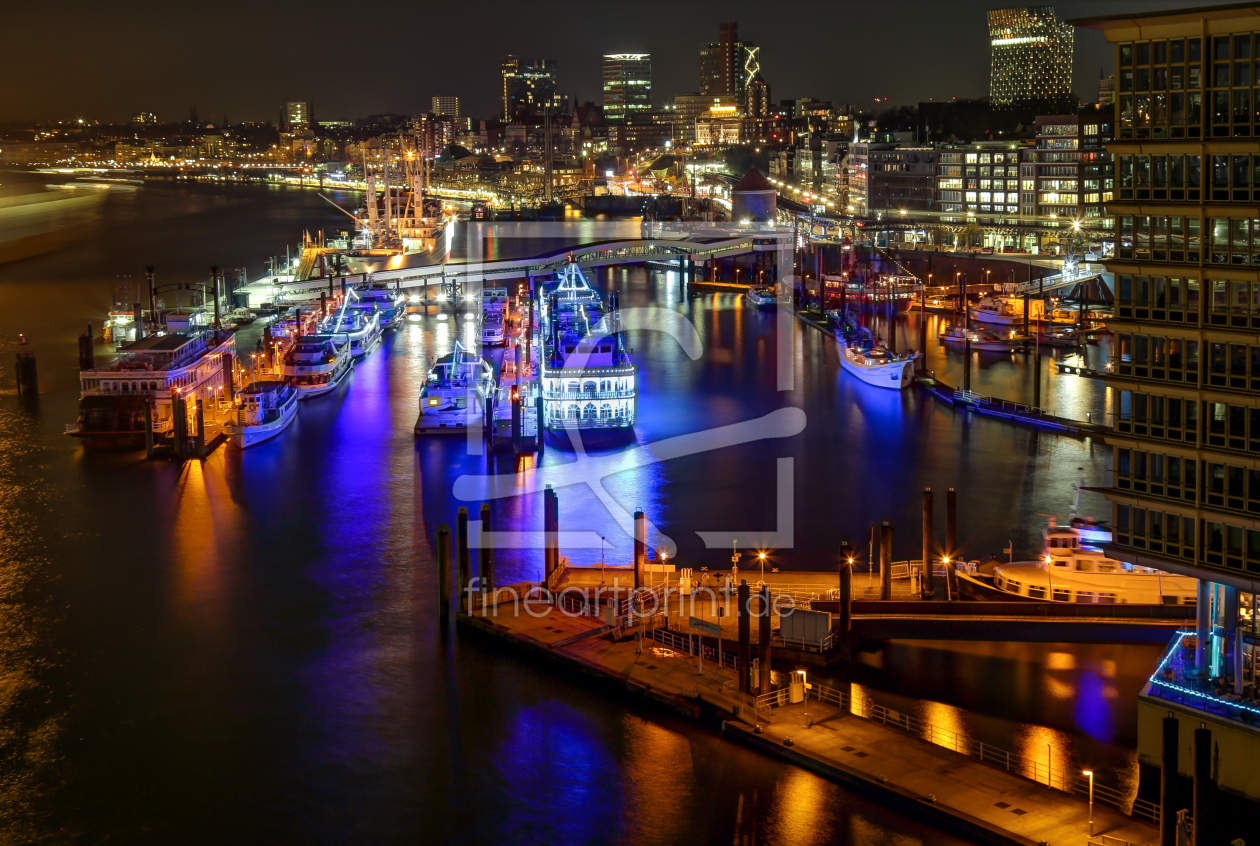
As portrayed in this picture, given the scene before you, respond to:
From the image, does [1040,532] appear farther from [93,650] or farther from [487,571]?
[93,650]

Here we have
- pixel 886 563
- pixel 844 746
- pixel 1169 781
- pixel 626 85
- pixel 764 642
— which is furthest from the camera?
pixel 626 85

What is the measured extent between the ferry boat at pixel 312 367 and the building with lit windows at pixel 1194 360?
15.0 meters

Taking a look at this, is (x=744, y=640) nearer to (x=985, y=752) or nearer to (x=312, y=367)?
(x=985, y=752)

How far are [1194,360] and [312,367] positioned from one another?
15643 millimetres

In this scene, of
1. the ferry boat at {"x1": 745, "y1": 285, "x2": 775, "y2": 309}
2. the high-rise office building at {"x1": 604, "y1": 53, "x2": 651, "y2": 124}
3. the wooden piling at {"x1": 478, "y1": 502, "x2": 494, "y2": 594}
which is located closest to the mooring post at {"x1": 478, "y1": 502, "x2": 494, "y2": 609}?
the wooden piling at {"x1": 478, "y1": 502, "x2": 494, "y2": 594}

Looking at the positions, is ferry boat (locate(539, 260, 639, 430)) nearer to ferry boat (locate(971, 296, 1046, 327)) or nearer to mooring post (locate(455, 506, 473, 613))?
mooring post (locate(455, 506, 473, 613))

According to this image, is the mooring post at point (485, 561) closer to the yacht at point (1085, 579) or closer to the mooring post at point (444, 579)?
the mooring post at point (444, 579)

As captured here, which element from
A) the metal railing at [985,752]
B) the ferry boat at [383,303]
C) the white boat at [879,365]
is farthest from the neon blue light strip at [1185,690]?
the ferry boat at [383,303]

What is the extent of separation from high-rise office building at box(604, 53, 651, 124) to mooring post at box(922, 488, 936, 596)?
3551 inches

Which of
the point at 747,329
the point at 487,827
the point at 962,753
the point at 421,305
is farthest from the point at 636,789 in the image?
the point at 421,305

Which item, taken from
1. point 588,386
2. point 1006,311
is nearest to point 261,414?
point 588,386

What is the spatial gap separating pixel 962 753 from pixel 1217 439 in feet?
7.83

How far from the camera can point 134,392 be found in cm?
1720

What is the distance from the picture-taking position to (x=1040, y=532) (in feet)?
41.8
